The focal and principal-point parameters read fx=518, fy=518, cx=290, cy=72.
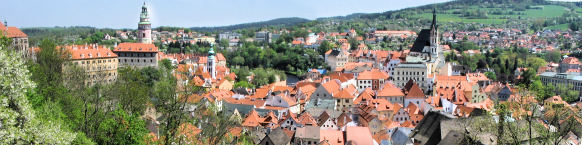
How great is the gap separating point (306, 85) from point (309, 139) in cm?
1723

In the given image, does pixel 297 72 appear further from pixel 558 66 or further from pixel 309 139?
pixel 309 139

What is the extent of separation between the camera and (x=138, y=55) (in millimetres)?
52844

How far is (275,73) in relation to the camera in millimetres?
67188

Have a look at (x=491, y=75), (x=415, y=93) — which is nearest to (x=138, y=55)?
(x=415, y=93)

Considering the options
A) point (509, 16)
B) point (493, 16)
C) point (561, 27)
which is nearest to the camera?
point (561, 27)

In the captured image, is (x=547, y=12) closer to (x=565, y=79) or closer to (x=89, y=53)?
(x=565, y=79)

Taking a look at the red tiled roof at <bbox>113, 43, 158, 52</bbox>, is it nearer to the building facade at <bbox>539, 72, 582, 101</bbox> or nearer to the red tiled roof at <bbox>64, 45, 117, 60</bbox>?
the red tiled roof at <bbox>64, 45, 117, 60</bbox>

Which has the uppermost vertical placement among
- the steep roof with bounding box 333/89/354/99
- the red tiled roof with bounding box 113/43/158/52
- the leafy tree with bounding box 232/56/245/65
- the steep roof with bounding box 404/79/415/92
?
the red tiled roof with bounding box 113/43/158/52

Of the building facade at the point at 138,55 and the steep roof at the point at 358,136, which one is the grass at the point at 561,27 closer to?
the building facade at the point at 138,55

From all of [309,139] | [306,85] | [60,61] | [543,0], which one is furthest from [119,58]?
[543,0]

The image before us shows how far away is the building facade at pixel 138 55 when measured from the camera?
172ft

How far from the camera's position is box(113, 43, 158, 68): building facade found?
2068 inches

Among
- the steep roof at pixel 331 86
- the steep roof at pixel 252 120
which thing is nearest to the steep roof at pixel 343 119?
the steep roof at pixel 252 120

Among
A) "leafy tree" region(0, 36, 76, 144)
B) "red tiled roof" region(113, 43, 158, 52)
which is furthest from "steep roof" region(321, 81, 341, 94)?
"leafy tree" region(0, 36, 76, 144)
